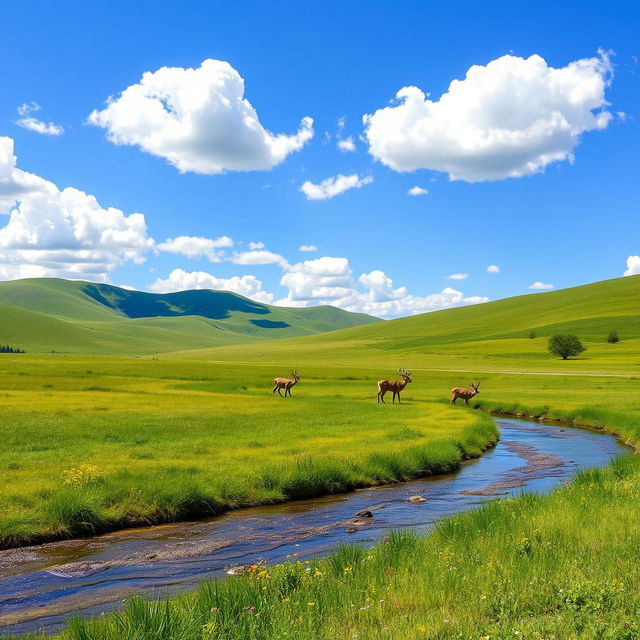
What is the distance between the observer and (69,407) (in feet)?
132

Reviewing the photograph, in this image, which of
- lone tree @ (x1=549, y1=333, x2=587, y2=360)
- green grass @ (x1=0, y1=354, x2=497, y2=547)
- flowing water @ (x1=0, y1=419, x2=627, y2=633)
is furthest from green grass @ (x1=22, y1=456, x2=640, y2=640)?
lone tree @ (x1=549, y1=333, x2=587, y2=360)

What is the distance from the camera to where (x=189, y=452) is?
26109 mm

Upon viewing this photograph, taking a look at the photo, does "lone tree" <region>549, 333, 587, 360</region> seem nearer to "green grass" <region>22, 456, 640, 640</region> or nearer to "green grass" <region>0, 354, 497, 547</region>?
"green grass" <region>0, 354, 497, 547</region>

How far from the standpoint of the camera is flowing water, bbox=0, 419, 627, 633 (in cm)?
1204

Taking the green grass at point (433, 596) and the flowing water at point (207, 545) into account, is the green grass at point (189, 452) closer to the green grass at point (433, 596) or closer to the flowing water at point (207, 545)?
the flowing water at point (207, 545)

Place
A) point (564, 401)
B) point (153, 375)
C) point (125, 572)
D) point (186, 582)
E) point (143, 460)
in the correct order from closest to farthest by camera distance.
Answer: point (186, 582), point (125, 572), point (143, 460), point (564, 401), point (153, 375)

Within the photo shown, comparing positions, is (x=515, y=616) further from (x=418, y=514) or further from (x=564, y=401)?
(x=564, y=401)

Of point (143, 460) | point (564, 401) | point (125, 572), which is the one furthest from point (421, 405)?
point (125, 572)

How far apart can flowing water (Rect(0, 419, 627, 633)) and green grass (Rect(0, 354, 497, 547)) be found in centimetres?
86

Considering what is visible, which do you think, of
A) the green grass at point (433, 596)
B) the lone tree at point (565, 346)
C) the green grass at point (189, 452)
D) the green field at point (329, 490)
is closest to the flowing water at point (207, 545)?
the green grass at point (189, 452)

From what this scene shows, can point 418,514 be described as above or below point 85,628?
below

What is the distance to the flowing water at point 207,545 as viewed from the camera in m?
12.0

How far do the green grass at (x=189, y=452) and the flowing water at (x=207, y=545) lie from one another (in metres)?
0.86

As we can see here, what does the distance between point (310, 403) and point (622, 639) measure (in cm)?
Result: 4218
